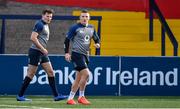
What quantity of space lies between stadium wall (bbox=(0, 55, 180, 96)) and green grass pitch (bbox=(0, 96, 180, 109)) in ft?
1.36

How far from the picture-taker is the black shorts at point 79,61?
42.6 ft

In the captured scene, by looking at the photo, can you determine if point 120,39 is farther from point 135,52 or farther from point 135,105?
point 135,105

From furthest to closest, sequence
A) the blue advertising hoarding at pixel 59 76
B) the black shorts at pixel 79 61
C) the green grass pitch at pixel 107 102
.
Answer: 1. the blue advertising hoarding at pixel 59 76
2. the black shorts at pixel 79 61
3. the green grass pitch at pixel 107 102

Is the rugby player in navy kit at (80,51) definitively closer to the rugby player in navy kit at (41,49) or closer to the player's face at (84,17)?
the player's face at (84,17)

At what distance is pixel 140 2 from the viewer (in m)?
21.4

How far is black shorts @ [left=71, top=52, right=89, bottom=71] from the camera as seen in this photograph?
12992 mm

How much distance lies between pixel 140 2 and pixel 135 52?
194 cm

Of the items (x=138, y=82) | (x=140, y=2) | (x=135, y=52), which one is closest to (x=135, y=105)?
(x=138, y=82)

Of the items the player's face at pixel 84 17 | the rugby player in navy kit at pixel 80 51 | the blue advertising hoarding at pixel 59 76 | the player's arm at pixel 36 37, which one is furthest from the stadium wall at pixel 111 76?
the player's face at pixel 84 17

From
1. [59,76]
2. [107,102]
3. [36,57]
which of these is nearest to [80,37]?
[36,57]

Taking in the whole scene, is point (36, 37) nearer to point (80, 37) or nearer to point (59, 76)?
point (80, 37)

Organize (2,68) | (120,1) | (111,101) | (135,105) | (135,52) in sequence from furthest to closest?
(120,1), (135,52), (2,68), (111,101), (135,105)

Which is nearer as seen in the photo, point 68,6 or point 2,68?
point 2,68

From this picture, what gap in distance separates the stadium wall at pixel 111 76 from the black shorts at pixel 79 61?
2485mm
